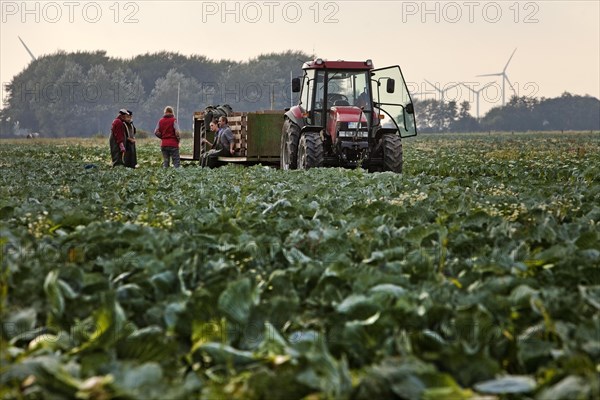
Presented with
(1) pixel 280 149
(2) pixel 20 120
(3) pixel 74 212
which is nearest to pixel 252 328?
(3) pixel 74 212

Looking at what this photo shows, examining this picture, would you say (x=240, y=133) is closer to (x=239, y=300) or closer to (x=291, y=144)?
(x=291, y=144)

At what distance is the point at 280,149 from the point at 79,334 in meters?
18.1

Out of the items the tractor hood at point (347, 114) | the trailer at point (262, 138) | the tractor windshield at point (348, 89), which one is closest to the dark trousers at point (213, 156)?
the trailer at point (262, 138)

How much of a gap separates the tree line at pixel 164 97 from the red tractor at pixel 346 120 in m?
101

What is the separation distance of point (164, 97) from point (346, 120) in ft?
369

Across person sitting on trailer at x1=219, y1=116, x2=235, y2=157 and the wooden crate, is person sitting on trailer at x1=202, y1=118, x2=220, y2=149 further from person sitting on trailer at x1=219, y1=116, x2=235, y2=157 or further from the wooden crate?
the wooden crate

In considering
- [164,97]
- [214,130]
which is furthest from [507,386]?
[164,97]

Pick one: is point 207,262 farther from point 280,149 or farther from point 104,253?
point 280,149

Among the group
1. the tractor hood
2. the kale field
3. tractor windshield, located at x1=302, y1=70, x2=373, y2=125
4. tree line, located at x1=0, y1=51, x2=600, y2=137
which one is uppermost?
tree line, located at x1=0, y1=51, x2=600, y2=137

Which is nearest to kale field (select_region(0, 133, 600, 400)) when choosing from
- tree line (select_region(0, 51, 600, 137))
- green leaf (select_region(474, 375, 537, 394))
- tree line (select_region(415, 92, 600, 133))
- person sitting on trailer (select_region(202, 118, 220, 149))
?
green leaf (select_region(474, 375, 537, 394))

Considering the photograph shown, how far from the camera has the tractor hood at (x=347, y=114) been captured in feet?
55.4

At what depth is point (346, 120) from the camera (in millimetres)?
16859

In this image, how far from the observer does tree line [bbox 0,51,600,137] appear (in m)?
122

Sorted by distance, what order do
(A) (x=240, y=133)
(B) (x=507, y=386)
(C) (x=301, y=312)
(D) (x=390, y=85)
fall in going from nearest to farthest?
(B) (x=507, y=386)
(C) (x=301, y=312)
(D) (x=390, y=85)
(A) (x=240, y=133)
